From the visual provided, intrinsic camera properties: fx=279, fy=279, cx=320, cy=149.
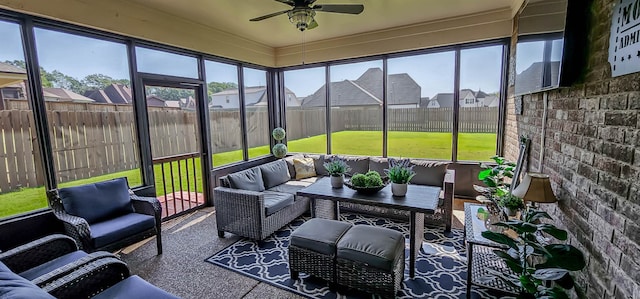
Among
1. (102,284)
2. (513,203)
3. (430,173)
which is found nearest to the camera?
(102,284)

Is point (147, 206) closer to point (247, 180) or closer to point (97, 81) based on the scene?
point (247, 180)

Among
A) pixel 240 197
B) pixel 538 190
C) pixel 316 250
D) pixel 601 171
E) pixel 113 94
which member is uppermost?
pixel 113 94

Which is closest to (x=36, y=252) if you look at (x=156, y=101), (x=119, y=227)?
(x=119, y=227)

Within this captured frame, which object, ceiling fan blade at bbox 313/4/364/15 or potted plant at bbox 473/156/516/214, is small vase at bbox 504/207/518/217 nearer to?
potted plant at bbox 473/156/516/214

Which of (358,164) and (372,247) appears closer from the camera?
(372,247)

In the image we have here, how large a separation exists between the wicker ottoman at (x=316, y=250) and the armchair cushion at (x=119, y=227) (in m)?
1.64

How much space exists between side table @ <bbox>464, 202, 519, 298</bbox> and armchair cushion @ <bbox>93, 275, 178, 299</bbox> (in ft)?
7.02

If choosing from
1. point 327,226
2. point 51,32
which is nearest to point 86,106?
point 51,32

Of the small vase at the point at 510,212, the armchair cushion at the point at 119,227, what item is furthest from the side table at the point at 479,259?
the armchair cushion at the point at 119,227

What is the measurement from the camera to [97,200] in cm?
290

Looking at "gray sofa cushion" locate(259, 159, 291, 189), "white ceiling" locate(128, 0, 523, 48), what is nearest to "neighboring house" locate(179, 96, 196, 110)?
"white ceiling" locate(128, 0, 523, 48)

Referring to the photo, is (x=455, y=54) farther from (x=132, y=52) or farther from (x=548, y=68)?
(x=132, y=52)

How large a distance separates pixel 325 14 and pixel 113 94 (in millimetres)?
2928

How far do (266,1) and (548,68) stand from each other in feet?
9.77
